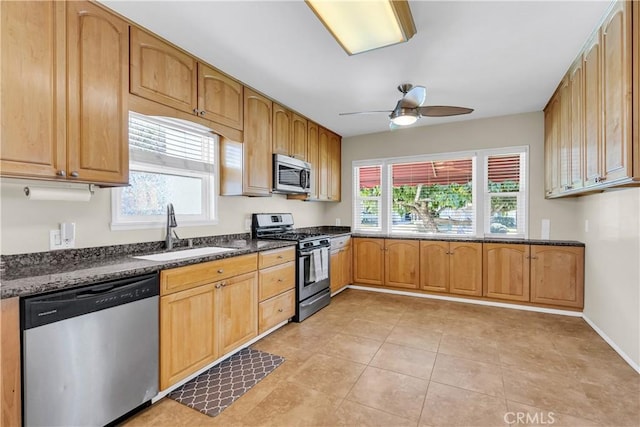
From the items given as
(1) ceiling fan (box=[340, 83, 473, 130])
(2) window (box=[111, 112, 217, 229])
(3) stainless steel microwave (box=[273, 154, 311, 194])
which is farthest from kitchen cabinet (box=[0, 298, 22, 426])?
(1) ceiling fan (box=[340, 83, 473, 130])

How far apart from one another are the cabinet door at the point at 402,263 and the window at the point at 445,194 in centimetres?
40

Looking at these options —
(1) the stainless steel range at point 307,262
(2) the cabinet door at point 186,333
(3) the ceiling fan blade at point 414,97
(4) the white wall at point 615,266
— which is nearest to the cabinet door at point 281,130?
(1) the stainless steel range at point 307,262

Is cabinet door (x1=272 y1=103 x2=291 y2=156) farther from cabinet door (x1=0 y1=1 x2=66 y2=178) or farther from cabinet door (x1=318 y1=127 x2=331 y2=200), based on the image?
cabinet door (x1=0 y1=1 x2=66 y2=178)

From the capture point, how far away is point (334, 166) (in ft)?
16.5

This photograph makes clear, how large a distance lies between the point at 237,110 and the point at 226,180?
73 centimetres

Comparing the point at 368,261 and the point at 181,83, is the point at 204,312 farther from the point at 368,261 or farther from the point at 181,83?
the point at 368,261

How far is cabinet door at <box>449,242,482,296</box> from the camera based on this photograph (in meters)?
3.99

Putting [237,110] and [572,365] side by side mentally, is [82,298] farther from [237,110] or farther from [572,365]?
[572,365]

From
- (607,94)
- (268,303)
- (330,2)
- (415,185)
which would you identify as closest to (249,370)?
(268,303)

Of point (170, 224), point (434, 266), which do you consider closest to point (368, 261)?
point (434, 266)

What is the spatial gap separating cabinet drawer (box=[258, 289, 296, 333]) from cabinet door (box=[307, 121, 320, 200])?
1657 mm

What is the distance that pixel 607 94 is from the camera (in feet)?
6.57

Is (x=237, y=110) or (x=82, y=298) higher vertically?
(x=237, y=110)

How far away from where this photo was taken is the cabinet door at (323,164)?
458cm
